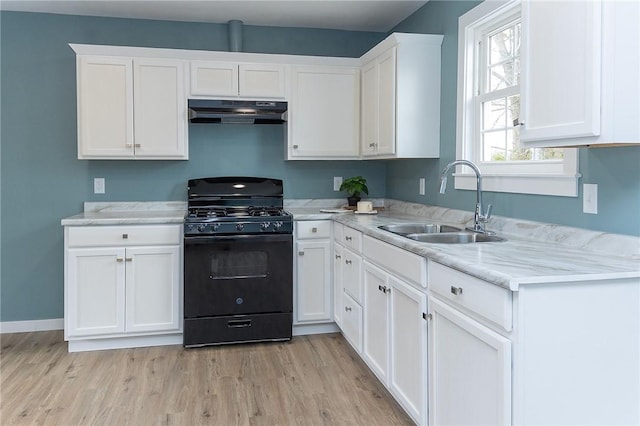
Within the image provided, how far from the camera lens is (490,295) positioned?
5.39ft

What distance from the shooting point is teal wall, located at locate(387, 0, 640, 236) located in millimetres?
1941

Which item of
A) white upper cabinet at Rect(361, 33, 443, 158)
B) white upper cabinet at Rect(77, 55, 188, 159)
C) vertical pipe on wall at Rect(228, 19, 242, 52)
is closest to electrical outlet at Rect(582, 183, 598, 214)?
white upper cabinet at Rect(361, 33, 443, 158)

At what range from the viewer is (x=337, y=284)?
3.69m

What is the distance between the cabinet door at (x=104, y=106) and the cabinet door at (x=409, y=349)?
230 centimetres

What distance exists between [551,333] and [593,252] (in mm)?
609

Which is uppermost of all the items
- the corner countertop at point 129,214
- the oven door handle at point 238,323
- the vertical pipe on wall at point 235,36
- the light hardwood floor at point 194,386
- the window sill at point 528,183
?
the vertical pipe on wall at point 235,36

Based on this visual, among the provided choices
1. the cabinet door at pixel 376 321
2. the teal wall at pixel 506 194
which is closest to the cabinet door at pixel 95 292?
the cabinet door at pixel 376 321

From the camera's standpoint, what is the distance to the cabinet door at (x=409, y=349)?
219 centimetres

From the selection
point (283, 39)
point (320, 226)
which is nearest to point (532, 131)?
point (320, 226)

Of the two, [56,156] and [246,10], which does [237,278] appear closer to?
[56,156]

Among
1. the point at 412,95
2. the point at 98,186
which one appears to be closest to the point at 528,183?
the point at 412,95

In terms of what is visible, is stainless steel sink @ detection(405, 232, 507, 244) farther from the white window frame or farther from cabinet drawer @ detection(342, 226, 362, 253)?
cabinet drawer @ detection(342, 226, 362, 253)

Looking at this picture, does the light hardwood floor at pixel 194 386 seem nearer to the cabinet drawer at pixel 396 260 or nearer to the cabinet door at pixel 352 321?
the cabinet door at pixel 352 321

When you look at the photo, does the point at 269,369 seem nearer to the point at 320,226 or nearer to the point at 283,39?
the point at 320,226
